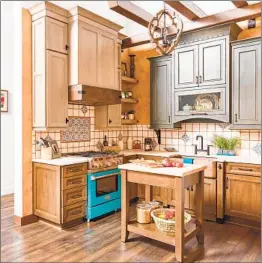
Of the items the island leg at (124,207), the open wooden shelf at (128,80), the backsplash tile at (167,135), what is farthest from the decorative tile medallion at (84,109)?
the island leg at (124,207)

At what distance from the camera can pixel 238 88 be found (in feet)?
11.7

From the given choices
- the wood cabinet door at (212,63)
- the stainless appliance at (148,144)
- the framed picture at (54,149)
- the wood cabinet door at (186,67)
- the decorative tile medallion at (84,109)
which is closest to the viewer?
the framed picture at (54,149)

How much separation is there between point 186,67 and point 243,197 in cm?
201

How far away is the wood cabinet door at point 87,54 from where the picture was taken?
3510 millimetres

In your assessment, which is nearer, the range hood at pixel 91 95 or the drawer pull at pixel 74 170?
the drawer pull at pixel 74 170

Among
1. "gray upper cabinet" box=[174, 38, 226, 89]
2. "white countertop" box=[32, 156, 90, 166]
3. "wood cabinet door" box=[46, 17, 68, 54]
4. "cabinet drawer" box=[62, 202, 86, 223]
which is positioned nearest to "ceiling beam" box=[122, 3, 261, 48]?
"gray upper cabinet" box=[174, 38, 226, 89]

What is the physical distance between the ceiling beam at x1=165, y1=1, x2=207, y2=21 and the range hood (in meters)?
1.44

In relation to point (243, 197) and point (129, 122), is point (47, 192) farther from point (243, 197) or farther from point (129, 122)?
point (243, 197)

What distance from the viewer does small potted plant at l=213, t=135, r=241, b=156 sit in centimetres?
383

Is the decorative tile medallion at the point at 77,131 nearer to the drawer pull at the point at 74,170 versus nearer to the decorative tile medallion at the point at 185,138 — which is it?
the drawer pull at the point at 74,170

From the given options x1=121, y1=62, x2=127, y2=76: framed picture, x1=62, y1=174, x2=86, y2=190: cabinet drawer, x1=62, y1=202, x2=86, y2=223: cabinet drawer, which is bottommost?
x1=62, y1=202, x2=86, y2=223: cabinet drawer

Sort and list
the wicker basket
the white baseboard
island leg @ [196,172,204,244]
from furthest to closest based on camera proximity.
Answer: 1. the white baseboard
2. island leg @ [196,172,204,244]
3. the wicker basket

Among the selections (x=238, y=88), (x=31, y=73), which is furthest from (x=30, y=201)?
(x=238, y=88)

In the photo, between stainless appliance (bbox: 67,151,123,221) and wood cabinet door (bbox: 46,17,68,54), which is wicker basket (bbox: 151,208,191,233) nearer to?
stainless appliance (bbox: 67,151,123,221)
